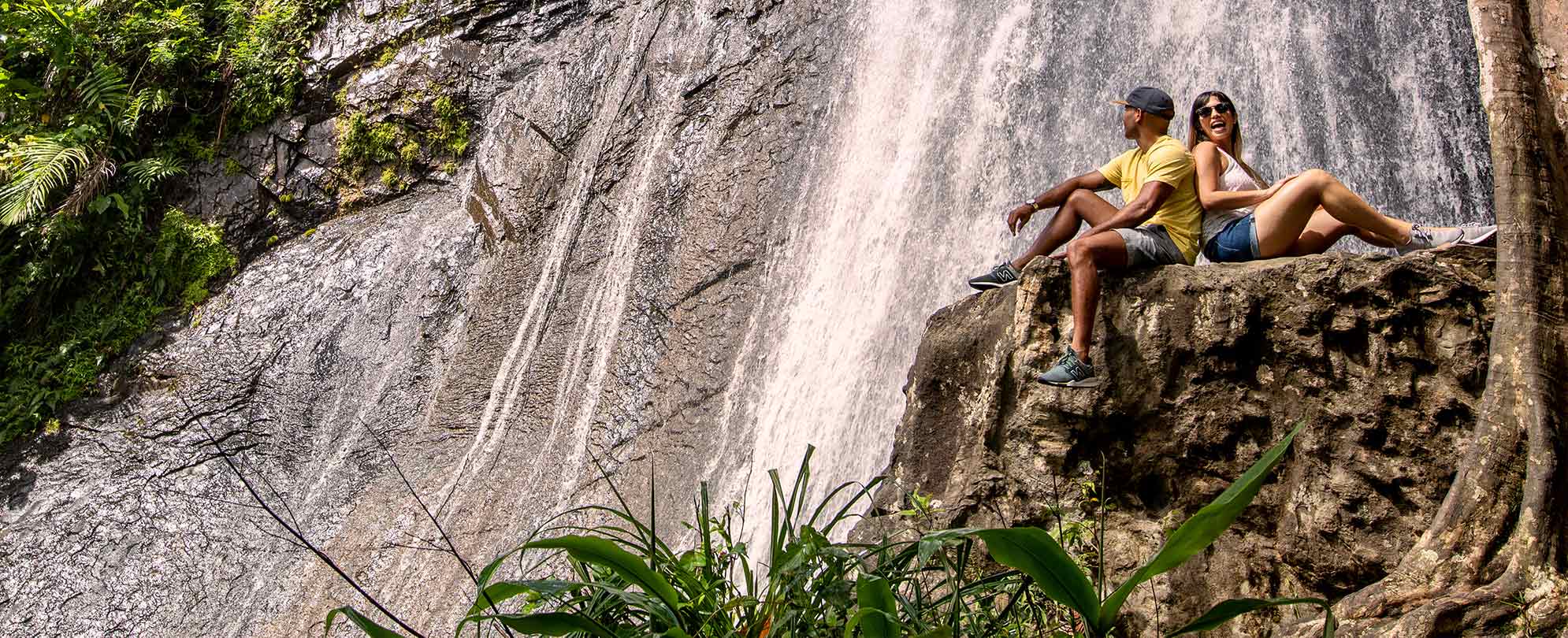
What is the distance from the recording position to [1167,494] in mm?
4590

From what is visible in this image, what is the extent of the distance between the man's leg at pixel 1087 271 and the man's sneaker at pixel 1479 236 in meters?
1.16

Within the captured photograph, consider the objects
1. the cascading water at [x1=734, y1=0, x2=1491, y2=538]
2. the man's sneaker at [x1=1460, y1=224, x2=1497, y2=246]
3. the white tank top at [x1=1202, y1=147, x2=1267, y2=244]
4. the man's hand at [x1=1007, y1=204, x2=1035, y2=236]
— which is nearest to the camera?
the man's sneaker at [x1=1460, y1=224, x2=1497, y2=246]

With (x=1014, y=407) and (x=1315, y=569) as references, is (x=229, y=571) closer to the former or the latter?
(x=1014, y=407)

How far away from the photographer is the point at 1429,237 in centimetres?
449

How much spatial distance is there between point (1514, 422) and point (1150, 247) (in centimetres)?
160

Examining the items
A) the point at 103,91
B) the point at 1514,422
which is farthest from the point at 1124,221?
the point at 103,91

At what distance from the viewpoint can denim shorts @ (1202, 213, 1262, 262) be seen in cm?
472

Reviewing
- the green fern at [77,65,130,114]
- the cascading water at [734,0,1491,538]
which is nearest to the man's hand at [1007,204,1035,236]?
the cascading water at [734,0,1491,538]

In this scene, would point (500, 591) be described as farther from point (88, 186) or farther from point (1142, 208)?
point (88, 186)

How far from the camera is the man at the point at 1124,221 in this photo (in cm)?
452

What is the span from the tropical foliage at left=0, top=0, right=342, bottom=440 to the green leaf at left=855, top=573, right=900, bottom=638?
1113 centimetres

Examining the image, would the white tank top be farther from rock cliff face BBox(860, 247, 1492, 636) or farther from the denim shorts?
rock cliff face BBox(860, 247, 1492, 636)

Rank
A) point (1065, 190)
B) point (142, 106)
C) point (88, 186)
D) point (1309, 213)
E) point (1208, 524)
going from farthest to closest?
point (142, 106), point (88, 186), point (1065, 190), point (1309, 213), point (1208, 524)

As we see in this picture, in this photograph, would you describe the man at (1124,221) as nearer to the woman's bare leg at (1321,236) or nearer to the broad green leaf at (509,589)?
the woman's bare leg at (1321,236)
